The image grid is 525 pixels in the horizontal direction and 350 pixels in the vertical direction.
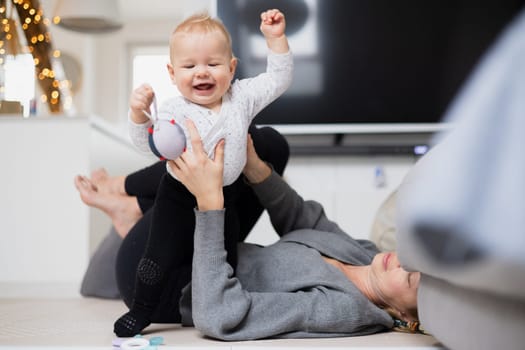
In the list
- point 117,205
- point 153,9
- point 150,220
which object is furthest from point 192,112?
point 153,9

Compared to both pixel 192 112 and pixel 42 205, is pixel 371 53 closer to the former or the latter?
pixel 42 205

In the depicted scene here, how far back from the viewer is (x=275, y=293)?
117 centimetres

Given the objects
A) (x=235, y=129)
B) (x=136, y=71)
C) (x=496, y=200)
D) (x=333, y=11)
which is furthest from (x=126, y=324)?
(x=136, y=71)

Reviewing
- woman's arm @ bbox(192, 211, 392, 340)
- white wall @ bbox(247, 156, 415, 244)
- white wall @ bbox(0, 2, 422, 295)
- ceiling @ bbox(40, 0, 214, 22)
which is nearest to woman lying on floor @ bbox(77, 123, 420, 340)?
woman's arm @ bbox(192, 211, 392, 340)

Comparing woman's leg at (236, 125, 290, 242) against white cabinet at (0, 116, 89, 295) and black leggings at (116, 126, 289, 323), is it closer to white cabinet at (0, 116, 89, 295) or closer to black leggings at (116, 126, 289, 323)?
black leggings at (116, 126, 289, 323)

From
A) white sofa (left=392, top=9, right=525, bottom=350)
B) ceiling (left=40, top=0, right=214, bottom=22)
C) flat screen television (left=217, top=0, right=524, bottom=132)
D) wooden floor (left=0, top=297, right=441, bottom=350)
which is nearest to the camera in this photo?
white sofa (left=392, top=9, right=525, bottom=350)

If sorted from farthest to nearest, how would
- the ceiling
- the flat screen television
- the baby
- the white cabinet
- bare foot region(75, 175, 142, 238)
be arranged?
the ceiling → the flat screen television → the white cabinet → bare foot region(75, 175, 142, 238) → the baby

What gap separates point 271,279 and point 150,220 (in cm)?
34

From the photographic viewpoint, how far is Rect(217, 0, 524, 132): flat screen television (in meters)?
2.93

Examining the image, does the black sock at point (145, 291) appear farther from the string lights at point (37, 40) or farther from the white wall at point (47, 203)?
the string lights at point (37, 40)

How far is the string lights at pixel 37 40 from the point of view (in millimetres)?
2572

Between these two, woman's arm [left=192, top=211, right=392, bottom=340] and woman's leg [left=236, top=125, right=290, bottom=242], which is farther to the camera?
woman's leg [left=236, top=125, right=290, bottom=242]

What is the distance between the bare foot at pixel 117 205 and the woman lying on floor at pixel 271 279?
26 centimetres

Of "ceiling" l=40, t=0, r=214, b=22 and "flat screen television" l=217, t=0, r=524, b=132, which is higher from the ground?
"ceiling" l=40, t=0, r=214, b=22
